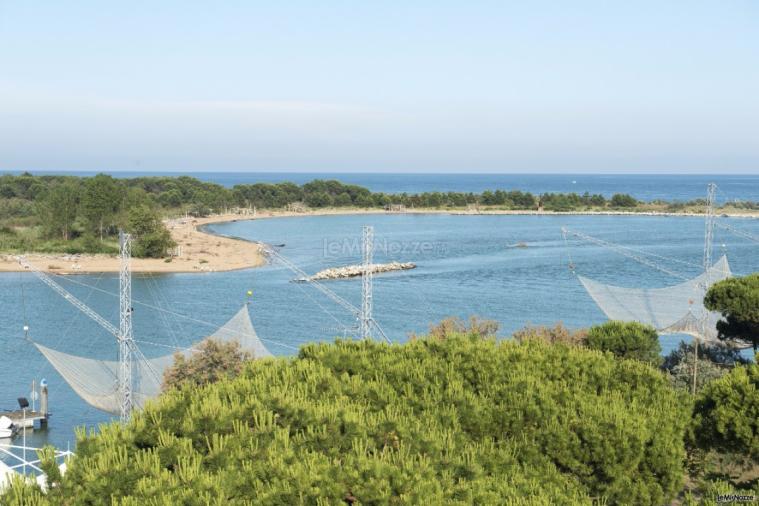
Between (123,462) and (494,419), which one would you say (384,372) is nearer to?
(494,419)

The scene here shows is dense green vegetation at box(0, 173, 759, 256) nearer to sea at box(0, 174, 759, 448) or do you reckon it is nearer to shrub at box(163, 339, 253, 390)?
sea at box(0, 174, 759, 448)

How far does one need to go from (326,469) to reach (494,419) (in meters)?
2.80

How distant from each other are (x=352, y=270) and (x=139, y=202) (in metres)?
15.1

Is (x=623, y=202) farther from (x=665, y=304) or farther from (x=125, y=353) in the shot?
(x=125, y=353)

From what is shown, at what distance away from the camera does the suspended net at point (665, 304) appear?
18.5 m

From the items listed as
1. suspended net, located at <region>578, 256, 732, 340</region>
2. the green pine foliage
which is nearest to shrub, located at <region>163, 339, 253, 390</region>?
the green pine foliage

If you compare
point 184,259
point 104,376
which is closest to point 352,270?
point 184,259

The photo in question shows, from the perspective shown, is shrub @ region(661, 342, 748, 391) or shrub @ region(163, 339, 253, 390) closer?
shrub @ region(661, 342, 748, 391)

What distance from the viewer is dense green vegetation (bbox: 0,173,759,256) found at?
43.2 meters

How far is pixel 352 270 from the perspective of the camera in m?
37.1

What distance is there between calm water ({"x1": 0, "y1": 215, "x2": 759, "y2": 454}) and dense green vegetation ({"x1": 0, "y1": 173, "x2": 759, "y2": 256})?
8.12m

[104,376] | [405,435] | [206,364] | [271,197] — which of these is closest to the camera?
[405,435]

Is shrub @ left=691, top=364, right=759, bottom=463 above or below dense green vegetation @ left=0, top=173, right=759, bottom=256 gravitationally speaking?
below

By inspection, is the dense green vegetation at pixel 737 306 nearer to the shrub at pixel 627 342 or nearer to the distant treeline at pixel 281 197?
the shrub at pixel 627 342
